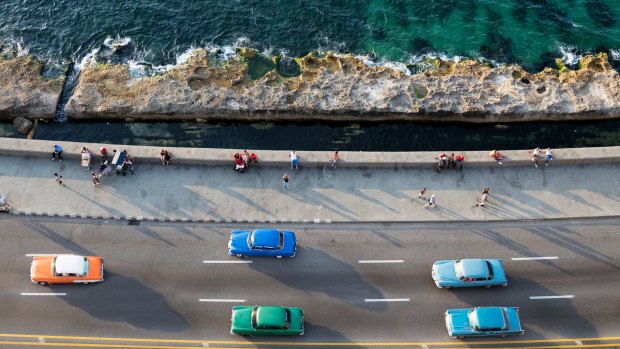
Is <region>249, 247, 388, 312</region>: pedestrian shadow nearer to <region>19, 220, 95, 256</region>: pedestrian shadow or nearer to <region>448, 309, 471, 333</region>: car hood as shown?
<region>448, 309, 471, 333</region>: car hood

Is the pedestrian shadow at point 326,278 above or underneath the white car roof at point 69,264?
underneath

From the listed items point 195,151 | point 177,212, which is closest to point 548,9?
point 195,151

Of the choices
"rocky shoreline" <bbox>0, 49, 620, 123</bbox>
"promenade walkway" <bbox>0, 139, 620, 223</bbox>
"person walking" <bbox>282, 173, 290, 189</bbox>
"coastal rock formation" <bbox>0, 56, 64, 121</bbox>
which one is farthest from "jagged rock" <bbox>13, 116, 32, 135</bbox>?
"person walking" <bbox>282, 173, 290, 189</bbox>

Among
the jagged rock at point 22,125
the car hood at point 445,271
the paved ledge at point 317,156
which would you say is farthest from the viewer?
the jagged rock at point 22,125

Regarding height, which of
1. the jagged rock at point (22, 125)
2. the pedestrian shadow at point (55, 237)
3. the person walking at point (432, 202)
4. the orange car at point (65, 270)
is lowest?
the orange car at point (65, 270)

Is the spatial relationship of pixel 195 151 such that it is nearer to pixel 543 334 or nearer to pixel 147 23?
pixel 147 23

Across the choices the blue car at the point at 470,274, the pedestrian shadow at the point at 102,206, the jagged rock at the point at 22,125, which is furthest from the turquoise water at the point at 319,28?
the blue car at the point at 470,274

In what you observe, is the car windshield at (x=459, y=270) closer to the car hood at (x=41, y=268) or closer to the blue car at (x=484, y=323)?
the blue car at (x=484, y=323)

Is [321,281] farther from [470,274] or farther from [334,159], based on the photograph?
[334,159]

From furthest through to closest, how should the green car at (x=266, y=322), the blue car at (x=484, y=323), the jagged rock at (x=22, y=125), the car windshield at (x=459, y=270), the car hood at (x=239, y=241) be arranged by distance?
the jagged rock at (x=22, y=125) < the car hood at (x=239, y=241) < the car windshield at (x=459, y=270) < the blue car at (x=484, y=323) < the green car at (x=266, y=322)
